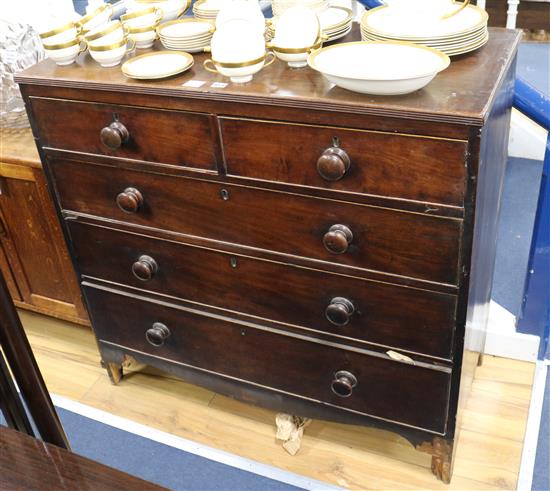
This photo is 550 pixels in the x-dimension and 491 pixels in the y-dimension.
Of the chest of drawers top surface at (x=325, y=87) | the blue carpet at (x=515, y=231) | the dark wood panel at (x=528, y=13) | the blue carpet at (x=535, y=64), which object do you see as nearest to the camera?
the chest of drawers top surface at (x=325, y=87)

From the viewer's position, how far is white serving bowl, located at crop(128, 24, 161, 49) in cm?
160

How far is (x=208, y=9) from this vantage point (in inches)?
66.4

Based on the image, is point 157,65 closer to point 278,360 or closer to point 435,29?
point 435,29

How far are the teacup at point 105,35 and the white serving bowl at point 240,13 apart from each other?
224 millimetres

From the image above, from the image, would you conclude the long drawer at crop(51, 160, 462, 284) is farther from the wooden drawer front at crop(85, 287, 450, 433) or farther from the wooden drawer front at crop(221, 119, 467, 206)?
the wooden drawer front at crop(85, 287, 450, 433)

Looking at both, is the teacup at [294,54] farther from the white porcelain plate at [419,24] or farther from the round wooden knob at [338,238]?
the round wooden knob at [338,238]

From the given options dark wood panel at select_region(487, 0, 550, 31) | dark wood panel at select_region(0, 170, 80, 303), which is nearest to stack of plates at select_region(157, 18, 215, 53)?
dark wood panel at select_region(0, 170, 80, 303)

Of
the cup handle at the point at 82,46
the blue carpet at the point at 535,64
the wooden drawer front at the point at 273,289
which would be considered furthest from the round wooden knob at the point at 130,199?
Result: the blue carpet at the point at 535,64

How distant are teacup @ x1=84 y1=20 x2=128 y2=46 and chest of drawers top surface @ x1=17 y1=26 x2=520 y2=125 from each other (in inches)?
2.4

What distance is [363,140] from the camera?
4.22 feet

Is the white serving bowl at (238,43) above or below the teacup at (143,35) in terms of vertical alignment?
above

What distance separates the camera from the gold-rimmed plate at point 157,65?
1433 millimetres

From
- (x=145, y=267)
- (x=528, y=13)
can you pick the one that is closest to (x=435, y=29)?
(x=145, y=267)

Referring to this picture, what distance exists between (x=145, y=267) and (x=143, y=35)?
1.85 ft
